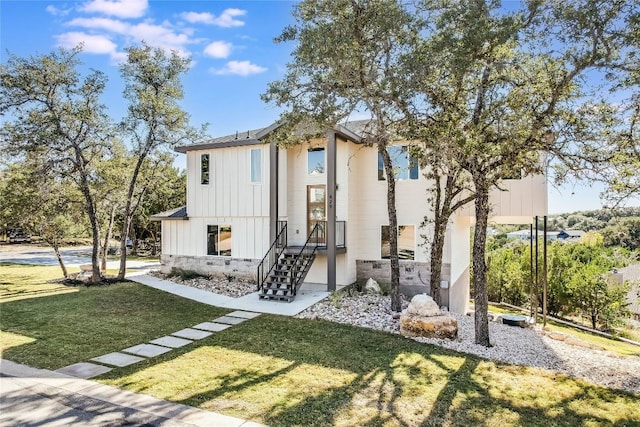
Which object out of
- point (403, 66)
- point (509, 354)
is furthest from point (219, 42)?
point (509, 354)

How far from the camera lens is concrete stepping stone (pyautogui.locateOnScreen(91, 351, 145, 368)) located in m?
6.33

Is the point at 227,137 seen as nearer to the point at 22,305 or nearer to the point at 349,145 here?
the point at 349,145

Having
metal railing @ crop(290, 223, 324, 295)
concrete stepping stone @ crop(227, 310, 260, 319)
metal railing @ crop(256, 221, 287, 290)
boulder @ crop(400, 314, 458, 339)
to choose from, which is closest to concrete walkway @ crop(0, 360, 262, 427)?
concrete stepping stone @ crop(227, 310, 260, 319)

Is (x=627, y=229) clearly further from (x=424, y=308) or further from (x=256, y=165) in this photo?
(x=256, y=165)

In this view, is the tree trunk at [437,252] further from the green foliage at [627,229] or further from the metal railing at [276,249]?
the metal railing at [276,249]

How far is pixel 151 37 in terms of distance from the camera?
13000mm

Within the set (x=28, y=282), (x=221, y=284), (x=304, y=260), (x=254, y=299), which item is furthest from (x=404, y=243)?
(x=28, y=282)

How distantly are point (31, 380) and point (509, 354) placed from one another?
8083 millimetres

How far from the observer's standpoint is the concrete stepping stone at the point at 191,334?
7770mm

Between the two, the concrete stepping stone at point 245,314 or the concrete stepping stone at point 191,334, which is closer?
the concrete stepping stone at point 191,334

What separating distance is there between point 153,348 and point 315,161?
27.2 ft

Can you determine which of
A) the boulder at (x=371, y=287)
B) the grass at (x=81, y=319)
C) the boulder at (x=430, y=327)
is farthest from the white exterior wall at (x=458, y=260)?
the grass at (x=81, y=319)

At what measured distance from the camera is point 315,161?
44.4 feet

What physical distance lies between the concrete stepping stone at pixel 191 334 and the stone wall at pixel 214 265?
5625 millimetres
